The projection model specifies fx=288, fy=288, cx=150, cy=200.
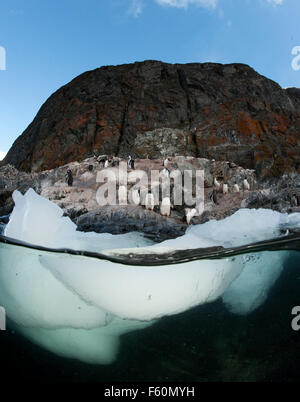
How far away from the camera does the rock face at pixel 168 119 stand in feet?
91.2

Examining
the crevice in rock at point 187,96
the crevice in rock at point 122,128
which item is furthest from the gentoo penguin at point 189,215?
the crevice in rock at point 122,128

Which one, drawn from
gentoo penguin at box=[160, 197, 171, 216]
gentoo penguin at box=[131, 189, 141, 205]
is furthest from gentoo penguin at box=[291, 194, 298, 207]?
gentoo penguin at box=[131, 189, 141, 205]

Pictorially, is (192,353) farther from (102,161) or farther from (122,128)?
(122,128)

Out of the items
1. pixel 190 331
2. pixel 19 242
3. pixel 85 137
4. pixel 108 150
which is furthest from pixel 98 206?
pixel 85 137

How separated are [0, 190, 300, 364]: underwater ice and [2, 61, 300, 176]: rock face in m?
24.0

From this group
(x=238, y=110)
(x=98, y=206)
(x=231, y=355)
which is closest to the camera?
(x=231, y=355)

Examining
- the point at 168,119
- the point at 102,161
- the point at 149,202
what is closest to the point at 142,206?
the point at 149,202

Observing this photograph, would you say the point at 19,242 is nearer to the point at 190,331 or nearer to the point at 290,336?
the point at 190,331

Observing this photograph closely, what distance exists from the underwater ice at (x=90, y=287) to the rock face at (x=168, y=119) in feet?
78.7

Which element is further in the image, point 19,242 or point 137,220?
point 137,220

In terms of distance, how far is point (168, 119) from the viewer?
1203 inches

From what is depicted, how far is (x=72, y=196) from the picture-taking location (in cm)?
1069

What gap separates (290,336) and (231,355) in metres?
0.75

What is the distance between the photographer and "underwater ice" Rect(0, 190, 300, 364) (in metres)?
2.88
